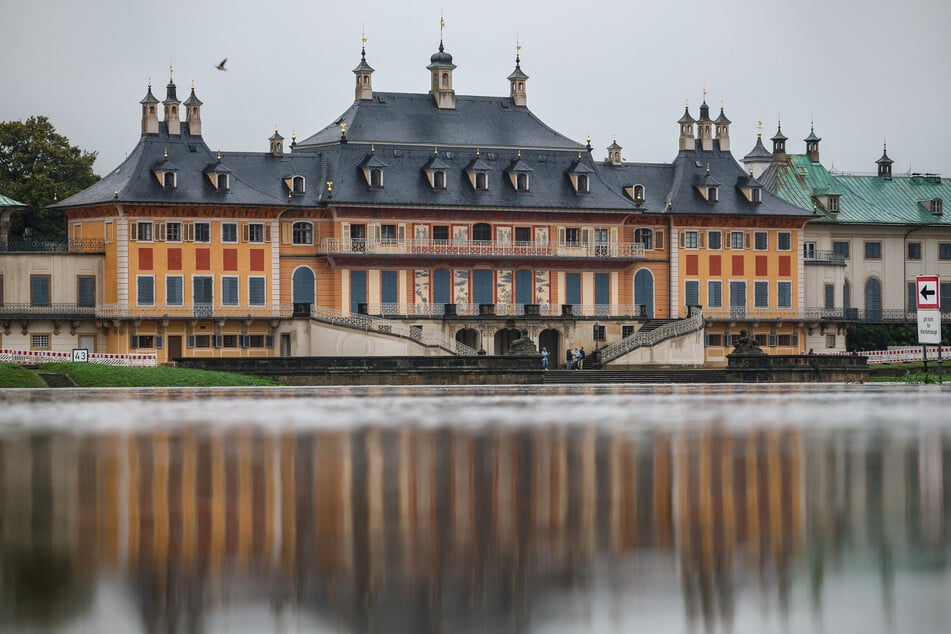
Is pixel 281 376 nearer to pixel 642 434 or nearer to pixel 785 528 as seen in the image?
pixel 642 434

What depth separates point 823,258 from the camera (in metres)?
92.2

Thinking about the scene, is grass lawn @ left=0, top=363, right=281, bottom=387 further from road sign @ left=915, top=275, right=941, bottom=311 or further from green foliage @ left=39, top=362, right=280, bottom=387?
road sign @ left=915, top=275, right=941, bottom=311

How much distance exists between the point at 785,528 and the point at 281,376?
157ft

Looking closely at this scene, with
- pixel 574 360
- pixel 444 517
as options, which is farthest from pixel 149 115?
pixel 444 517

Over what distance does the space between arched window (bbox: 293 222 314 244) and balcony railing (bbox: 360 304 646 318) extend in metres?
4.35

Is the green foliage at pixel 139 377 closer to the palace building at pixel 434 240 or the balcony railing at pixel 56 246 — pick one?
the palace building at pixel 434 240

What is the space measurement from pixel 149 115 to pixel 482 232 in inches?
702

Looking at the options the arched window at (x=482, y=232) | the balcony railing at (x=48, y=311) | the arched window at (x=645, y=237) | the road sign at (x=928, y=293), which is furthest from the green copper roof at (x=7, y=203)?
the road sign at (x=928, y=293)

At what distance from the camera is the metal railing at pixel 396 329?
72.4 meters

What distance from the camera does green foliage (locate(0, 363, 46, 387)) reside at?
2221 inches

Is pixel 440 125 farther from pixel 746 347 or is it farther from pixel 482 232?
pixel 746 347

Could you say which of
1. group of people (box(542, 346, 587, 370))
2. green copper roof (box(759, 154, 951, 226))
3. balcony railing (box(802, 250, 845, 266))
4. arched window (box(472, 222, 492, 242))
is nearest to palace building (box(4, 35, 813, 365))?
arched window (box(472, 222, 492, 242))

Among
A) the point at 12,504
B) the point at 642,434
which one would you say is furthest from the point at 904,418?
the point at 12,504

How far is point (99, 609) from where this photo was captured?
14039mm
